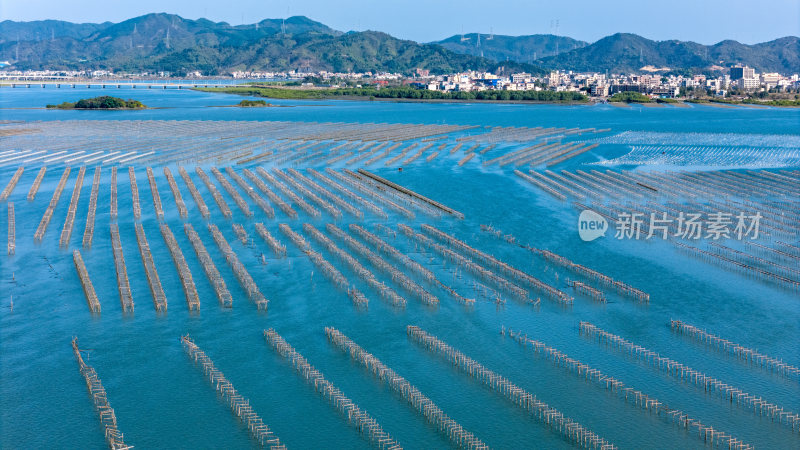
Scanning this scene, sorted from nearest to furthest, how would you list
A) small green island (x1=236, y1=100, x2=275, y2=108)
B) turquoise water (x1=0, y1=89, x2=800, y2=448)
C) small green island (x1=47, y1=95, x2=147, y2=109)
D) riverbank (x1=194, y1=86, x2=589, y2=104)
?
turquoise water (x1=0, y1=89, x2=800, y2=448) → small green island (x1=47, y1=95, x2=147, y2=109) → small green island (x1=236, y1=100, x2=275, y2=108) → riverbank (x1=194, y1=86, x2=589, y2=104)

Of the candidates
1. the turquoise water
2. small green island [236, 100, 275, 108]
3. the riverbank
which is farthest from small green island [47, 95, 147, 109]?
the turquoise water

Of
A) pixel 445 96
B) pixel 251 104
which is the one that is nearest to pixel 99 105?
pixel 251 104

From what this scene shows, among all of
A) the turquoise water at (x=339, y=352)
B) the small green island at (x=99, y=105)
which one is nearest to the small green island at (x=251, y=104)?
the small green island at (x=99, y=105)

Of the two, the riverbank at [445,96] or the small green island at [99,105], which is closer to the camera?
the small green island at [99,105]

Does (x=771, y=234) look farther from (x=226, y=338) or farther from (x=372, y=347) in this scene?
(x=226, y=338)

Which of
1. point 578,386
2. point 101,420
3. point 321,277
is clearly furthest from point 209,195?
point 578,386

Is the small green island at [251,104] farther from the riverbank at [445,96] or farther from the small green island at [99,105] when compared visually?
the riverbank at [445,96]

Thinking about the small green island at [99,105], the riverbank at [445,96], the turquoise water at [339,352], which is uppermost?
the riverbank at [445,96]

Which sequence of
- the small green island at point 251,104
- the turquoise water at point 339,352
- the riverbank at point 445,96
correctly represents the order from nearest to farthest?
the turquoise water at point 339,352 < the small green island at point 251,104 < the riverbank at point 445,96

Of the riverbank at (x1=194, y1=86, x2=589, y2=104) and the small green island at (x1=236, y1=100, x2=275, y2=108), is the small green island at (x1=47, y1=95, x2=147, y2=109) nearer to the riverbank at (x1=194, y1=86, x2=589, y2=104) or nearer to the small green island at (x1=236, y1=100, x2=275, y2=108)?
the small green island at (x1=236, y1=100, x2=275, y2=108)
